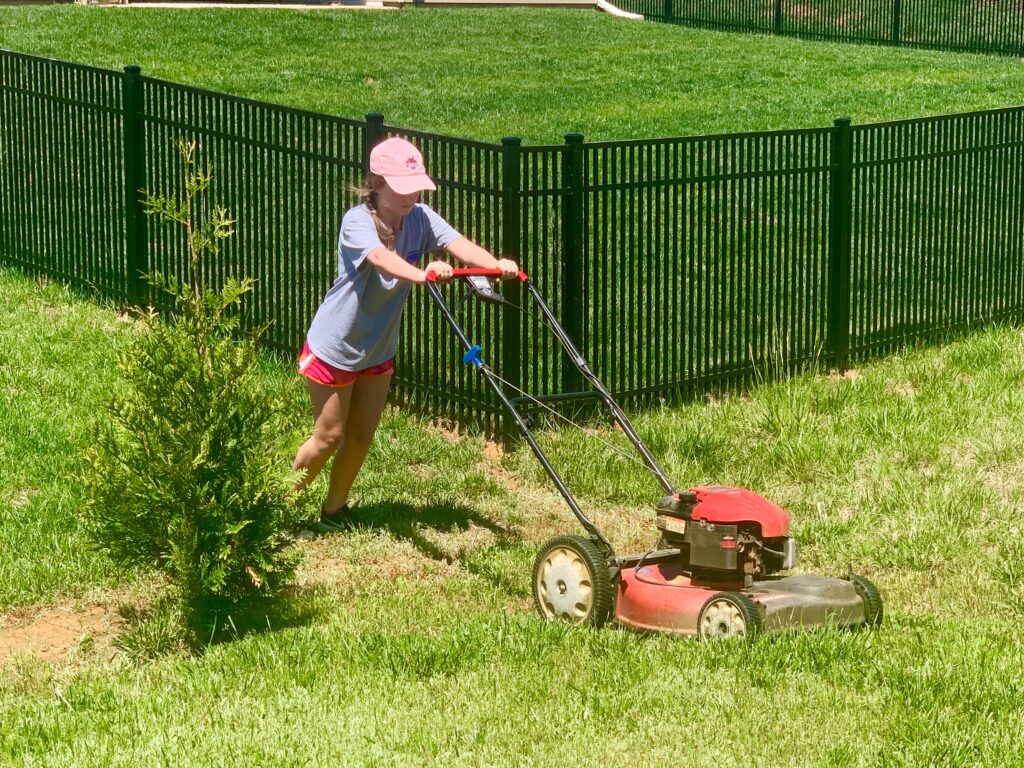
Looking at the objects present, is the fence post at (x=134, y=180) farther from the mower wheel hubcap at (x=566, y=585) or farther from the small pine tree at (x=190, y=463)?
the mower wheel hubcap at (x=566, y=585)

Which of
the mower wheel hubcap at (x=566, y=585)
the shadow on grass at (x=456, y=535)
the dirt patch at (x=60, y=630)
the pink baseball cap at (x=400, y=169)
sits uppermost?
the pink baseball cap at (x=400, y=169)

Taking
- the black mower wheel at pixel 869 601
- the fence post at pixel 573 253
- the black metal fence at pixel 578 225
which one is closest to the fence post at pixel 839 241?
the black metal fence at pixel 578 225

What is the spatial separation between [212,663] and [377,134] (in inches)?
145

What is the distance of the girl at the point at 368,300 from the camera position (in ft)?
21.3

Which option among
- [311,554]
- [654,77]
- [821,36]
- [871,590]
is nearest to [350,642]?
[311,554]

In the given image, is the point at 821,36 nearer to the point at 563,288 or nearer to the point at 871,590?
the point at 563,288

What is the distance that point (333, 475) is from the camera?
7277mm

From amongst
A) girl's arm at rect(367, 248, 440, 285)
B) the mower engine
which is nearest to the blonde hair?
girl's arm at rect(367, 248, 440, 285)

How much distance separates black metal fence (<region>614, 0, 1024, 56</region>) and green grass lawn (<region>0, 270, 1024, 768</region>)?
1786 cm

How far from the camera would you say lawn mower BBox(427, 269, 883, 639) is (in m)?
5.78

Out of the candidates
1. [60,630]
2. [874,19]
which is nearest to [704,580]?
[60,630]

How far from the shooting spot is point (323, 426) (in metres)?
6.98

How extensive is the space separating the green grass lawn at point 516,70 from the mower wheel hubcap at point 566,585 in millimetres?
11243

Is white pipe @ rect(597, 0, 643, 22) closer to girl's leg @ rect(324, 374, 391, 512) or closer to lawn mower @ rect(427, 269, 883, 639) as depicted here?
girl's leg @ rect(324, 374, 391, 512)
